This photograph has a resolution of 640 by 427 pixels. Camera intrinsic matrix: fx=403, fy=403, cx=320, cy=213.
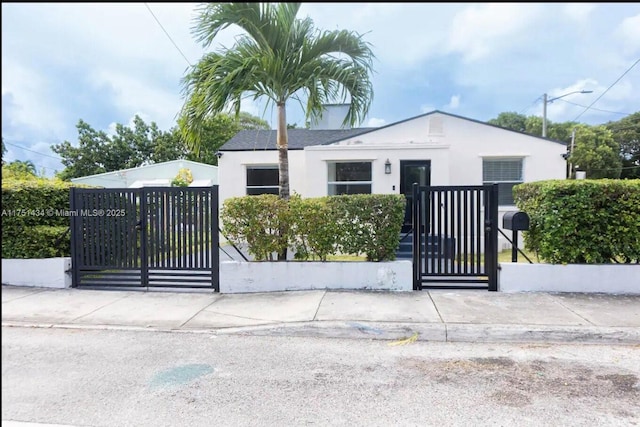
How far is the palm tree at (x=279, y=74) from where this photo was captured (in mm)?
6766

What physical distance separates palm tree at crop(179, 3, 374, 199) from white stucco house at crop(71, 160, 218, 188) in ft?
29.1

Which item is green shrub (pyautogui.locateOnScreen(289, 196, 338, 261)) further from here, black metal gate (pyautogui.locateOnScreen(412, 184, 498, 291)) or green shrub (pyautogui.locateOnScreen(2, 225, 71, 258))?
green shrub (pyautogui.locateOnScreen(2, 225, 71, 258))

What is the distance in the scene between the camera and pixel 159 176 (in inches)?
683

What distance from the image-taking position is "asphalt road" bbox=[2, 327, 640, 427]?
3215mm

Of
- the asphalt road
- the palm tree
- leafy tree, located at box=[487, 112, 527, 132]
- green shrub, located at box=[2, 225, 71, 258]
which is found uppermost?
leafy tree, located at box=[487, 112, 527, 132]

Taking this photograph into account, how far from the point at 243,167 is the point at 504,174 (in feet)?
27.3

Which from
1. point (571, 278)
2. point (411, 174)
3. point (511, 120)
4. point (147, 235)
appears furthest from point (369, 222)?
point (511, 120)

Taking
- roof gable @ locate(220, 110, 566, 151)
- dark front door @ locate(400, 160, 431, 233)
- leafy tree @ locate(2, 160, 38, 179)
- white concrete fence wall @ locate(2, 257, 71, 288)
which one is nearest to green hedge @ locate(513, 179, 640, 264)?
dark front door @ locate(400, 160, 431, 233)

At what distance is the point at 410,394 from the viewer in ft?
11.8

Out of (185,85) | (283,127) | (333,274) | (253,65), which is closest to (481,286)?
(333,274)

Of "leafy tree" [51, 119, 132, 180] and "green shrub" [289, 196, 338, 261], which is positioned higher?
"leafy tree" [51, 119, 132, 180]

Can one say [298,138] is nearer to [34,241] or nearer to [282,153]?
[282,153]

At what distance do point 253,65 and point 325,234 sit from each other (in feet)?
10.3

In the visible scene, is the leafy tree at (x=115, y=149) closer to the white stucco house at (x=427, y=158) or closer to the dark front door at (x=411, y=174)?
the white stucco house at (x=427, y=158)
